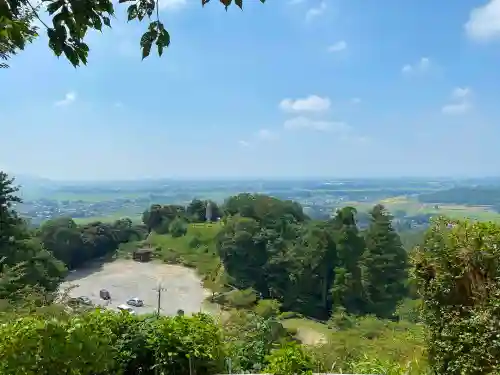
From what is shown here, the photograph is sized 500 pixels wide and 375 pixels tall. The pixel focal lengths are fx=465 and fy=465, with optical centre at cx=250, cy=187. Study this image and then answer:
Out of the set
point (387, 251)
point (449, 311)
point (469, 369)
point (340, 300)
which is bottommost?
point (340, 300)

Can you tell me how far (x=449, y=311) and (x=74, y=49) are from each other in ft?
9.92

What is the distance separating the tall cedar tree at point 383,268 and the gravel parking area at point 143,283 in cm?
1044

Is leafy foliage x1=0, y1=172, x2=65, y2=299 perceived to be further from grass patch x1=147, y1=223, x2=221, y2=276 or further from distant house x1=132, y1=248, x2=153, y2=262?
distant house x1=132, y1=248, x2=153, y2=262

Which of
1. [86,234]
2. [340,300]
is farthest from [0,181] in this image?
[86,234]

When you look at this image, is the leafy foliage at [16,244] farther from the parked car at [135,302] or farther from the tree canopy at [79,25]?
the parked car at [135,302]

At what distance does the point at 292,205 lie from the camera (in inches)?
1619

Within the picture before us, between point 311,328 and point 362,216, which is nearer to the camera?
point 311,328

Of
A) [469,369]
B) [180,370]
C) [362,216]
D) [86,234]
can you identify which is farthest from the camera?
[86,234]

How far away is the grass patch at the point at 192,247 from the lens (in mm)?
38812

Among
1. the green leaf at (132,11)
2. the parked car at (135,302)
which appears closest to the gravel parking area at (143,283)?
the parked car at (135,302)

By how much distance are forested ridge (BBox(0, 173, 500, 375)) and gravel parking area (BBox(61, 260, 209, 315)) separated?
1660mm

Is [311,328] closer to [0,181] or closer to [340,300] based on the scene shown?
[340,300]

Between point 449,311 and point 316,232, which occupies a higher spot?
point 449,311

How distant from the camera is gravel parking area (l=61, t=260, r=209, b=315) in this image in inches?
1111
